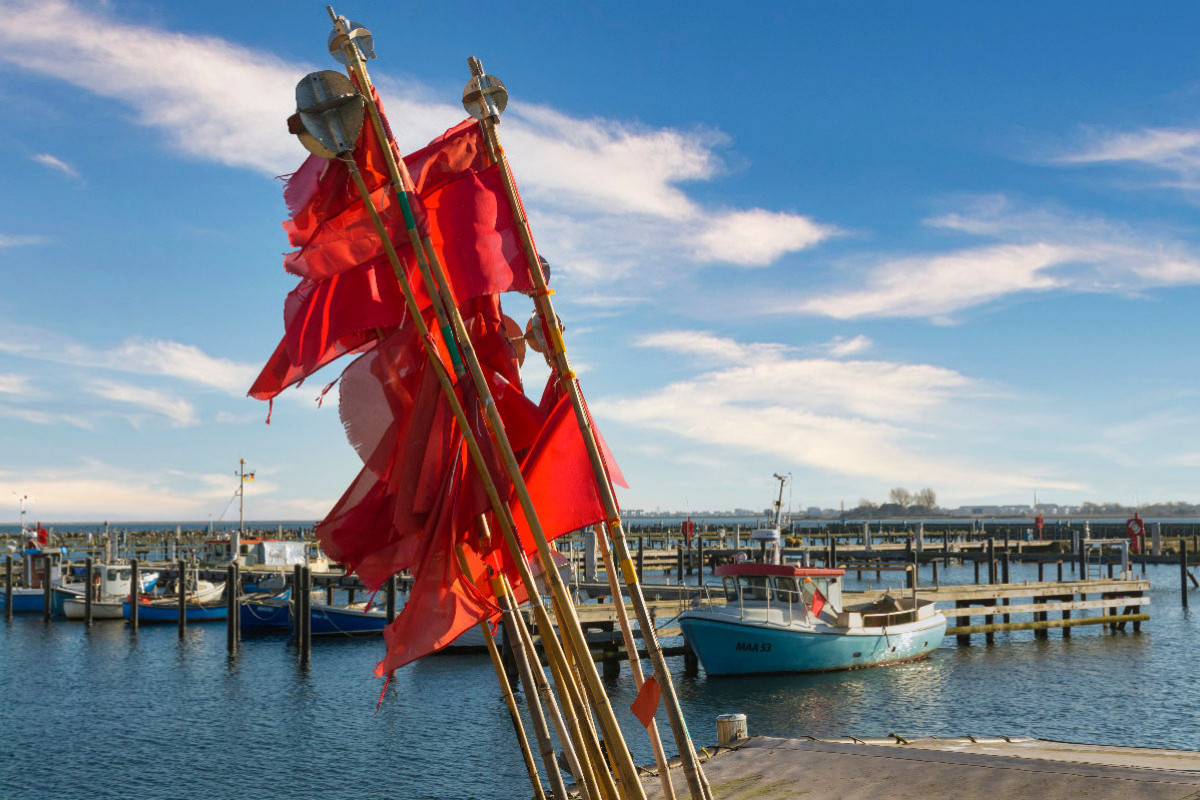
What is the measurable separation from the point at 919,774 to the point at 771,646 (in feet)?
79.6

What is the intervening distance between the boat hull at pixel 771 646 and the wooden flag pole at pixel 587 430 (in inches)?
1068

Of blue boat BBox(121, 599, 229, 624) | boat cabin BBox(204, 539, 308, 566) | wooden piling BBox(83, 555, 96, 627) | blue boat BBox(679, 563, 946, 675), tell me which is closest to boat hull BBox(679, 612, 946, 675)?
blue boat BBox(679, 563, 946, 675)

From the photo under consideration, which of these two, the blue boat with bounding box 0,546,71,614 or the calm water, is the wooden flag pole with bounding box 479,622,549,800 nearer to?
the calm water

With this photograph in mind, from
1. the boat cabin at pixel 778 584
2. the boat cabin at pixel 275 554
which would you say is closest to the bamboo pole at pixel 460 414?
the boat cabin at pixel 778 584

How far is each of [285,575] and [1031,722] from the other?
4372 centimetres

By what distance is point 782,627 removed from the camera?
34.0m

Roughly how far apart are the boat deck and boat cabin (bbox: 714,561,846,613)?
21541 millimetres

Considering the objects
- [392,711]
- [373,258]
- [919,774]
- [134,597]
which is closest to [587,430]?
[373,258]

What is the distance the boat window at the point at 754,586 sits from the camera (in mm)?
34812

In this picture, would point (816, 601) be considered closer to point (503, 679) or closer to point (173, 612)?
point (503, 679)

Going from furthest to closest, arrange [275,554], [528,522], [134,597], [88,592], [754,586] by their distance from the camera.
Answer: [275,554] < [88,592] < [134,597] < [754,586] < [528,522]

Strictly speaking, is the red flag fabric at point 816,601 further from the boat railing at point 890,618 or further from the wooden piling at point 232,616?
the wooden piling at point 232,616

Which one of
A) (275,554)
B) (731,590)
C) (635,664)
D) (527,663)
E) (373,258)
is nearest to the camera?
(527,663)

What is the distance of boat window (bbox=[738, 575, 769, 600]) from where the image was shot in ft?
114
